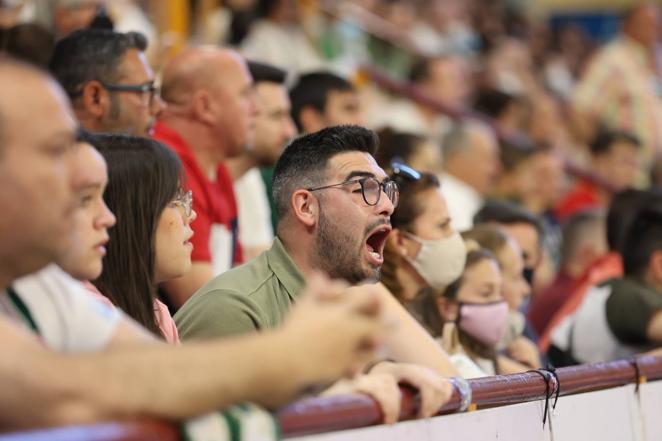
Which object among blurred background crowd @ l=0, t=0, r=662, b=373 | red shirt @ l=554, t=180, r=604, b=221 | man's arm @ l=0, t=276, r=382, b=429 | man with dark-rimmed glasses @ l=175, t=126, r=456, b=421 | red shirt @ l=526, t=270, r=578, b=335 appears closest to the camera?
man's arm @ l=0, t=276, r=382, b=429

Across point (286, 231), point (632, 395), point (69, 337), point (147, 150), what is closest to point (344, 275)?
point (286, 231)

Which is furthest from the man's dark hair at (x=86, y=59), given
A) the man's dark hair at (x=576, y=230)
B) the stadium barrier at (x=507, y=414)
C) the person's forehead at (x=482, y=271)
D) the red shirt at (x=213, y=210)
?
the man's dark hair at (x=576, y=230)

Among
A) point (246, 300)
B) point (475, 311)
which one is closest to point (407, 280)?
point (475, 311)

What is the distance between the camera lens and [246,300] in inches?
126

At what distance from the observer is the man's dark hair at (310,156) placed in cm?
353

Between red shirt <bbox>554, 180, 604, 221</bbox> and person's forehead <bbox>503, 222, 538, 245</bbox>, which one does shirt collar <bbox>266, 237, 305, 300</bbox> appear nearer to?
person's forehead <bbox>503, 222, 538, 245</bbox>

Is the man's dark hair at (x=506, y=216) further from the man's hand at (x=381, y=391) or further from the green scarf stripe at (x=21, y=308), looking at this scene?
the green scarf stripe at (x=21, y=308)

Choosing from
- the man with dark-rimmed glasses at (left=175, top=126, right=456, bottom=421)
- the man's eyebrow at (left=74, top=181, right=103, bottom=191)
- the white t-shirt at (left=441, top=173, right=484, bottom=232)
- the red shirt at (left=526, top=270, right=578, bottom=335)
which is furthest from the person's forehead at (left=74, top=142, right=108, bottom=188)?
the white t-shirt at (left=441, top=173, right=484, bottom=232)

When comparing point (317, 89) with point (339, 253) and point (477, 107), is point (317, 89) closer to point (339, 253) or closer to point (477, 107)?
point (339, 253)

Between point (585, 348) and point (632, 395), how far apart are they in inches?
50.1

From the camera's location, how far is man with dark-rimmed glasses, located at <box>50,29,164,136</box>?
433 cm

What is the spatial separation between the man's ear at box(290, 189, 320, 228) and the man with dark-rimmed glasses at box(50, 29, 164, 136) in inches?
38.4

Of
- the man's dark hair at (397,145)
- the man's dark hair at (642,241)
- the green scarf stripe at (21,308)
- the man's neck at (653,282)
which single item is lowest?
the man's neck at (653,282)

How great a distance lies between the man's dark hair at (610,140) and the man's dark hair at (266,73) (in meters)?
4.78
